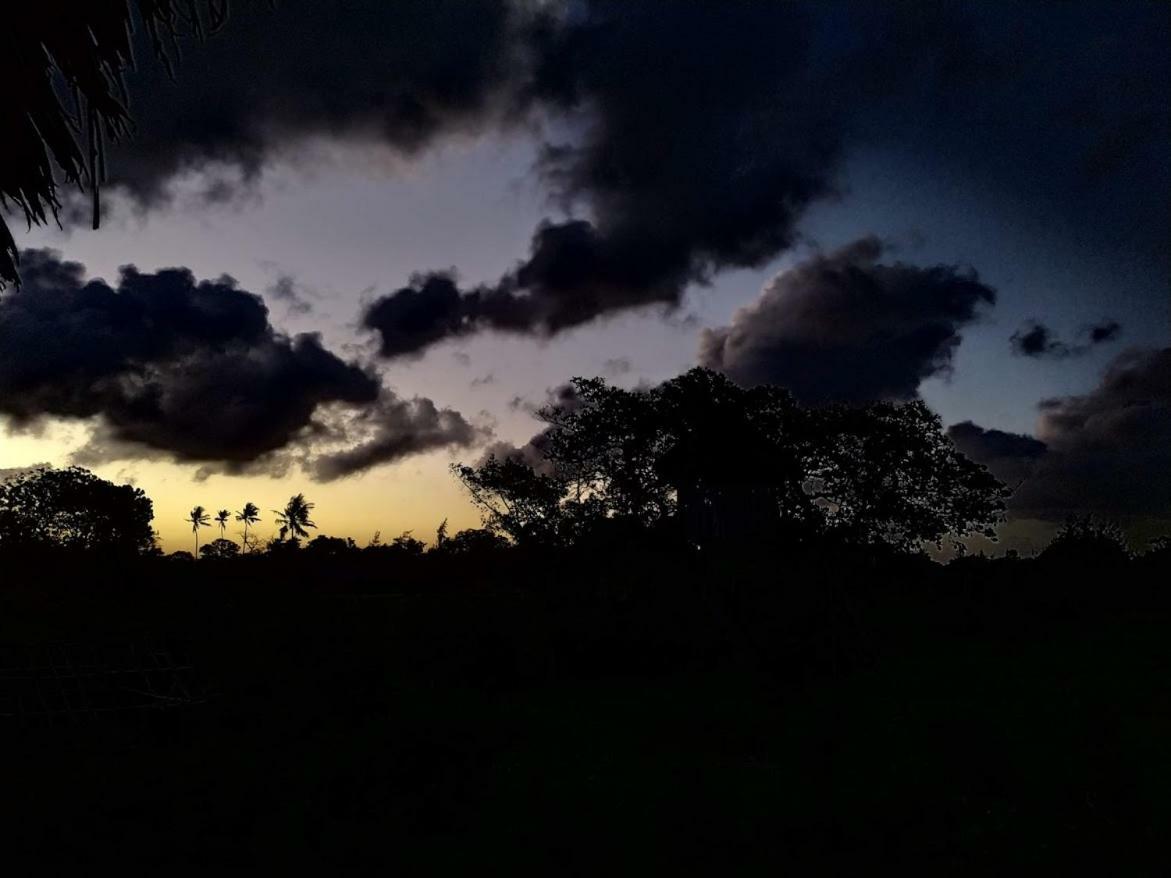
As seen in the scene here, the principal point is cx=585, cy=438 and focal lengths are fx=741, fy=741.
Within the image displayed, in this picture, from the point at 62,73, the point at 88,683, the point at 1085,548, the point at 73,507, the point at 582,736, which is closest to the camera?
the point at 62,73

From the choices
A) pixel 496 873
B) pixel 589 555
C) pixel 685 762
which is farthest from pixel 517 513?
pixel 496 873

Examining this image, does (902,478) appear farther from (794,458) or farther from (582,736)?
(582,736)

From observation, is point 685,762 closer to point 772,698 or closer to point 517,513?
point 772,698

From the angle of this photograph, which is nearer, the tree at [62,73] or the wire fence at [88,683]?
the tree at [62,73]

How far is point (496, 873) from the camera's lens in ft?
18.3

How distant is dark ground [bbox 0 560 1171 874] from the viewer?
6117mm

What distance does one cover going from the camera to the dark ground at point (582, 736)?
241 inches

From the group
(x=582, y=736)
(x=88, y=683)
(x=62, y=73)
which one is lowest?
(x=582, y=736)

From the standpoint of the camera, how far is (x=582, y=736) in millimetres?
9617

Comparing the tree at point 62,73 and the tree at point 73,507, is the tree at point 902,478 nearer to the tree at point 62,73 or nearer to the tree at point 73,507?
the tree at point 62,73

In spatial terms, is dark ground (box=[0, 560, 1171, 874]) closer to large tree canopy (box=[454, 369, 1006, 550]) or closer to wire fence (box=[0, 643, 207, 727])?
wire fence (box=[0, 643, 207, 727])

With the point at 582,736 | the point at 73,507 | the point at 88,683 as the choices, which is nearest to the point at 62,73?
the point at 582,736

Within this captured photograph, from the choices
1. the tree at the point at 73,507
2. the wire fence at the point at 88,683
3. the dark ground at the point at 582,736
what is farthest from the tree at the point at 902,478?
the tree at the point at 73,507

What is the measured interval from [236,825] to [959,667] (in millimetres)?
13165
